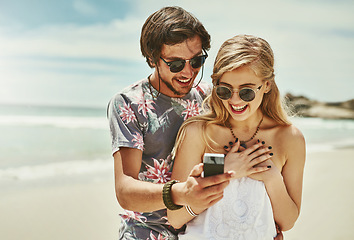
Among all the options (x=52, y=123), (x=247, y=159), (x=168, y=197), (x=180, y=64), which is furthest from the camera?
(x=52, y=123)

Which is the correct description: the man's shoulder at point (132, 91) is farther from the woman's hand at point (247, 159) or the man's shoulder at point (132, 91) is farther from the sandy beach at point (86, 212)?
the sandy beach at point (86, 212)

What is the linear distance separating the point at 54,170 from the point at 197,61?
23.6 feet

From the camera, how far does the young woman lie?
8.48ft

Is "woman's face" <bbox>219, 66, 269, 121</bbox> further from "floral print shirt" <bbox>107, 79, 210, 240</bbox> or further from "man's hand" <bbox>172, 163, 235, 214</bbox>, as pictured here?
"man's hand" <bbox>172, 163, 235, 214</bbox>

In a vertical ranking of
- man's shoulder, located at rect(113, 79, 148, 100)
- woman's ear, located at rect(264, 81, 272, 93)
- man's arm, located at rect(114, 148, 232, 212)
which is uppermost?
man's shoulder, located at rect(113, 79, 148, 100)

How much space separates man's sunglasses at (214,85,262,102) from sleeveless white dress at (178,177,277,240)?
0.53m

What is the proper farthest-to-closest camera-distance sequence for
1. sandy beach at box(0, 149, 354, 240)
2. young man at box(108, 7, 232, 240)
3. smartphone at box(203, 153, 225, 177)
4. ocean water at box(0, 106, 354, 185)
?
ocean water at box(0, 106, 354, 185), sandy beach at box(0, 149, 354, 240), young man at box(108, 7, 232, 240), smartphone at box(203, 153, 225, 177)

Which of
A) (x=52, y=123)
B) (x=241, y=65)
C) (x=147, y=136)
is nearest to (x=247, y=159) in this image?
(x=241, y=65)

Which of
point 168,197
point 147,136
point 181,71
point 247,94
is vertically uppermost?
point 181,71

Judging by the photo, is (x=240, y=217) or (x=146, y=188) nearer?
(x=146, y=188)

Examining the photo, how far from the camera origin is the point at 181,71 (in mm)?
2900

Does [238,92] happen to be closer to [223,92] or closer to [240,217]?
[223,92]

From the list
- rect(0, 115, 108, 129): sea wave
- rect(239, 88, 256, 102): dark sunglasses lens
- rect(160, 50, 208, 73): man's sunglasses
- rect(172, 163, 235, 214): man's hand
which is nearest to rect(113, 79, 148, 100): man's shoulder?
rect(160, 50, 208, 73): man's sunglasses

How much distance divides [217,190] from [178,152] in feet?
2.53
